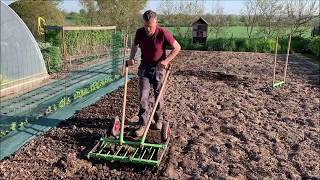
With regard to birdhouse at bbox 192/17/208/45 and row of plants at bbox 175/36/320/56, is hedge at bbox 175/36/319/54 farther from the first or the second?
birdhouse at bbox 192/17/208/45

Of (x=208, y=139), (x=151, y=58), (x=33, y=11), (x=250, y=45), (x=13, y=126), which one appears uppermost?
(x=33, y=11)

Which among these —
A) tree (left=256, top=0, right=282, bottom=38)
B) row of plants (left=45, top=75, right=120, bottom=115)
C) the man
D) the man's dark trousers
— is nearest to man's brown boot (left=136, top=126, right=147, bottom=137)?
the man

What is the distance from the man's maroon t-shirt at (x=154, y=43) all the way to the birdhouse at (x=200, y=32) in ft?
63.2

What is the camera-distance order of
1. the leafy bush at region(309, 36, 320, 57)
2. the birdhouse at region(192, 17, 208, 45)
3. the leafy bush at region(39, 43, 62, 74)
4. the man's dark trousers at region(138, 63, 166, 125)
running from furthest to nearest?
the birdhouse at region(192, 17, 208, 45)
the leafy bush at region(309, 36, 320, 57)
the leafy bush at region(39, 43, 62, 74)
the man's dark trousers at region(138, 63, 166, 125)

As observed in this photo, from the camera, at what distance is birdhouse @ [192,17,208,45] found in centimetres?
2453

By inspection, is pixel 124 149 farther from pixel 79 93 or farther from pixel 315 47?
pixel 315 47

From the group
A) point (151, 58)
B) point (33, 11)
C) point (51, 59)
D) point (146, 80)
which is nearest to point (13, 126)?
point (146, 80)

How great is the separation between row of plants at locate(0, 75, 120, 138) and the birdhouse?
548 inches

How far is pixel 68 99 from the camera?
8.15m

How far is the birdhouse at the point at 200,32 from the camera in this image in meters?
24.5

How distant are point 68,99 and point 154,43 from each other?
3266 millimetres

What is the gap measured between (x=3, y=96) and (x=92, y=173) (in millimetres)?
4154

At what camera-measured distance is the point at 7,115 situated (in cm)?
695

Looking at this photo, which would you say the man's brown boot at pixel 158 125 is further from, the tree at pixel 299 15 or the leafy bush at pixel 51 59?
the tree at pixel 299 15
